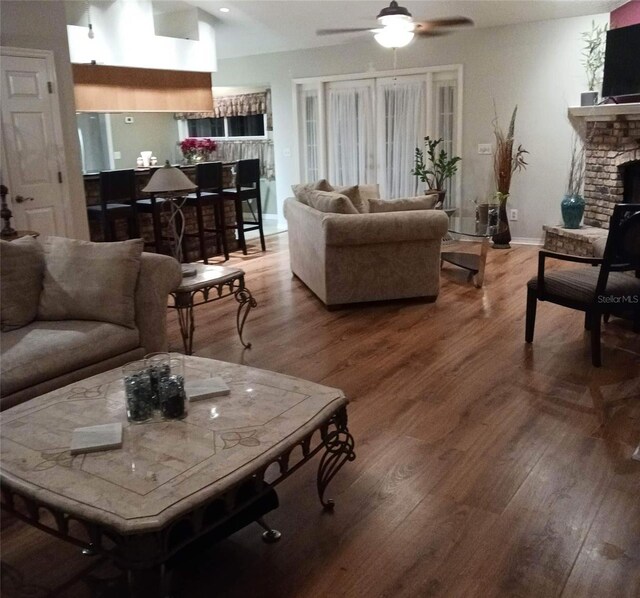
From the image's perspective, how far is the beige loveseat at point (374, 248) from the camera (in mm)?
4625

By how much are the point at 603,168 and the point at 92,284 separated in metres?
5.41

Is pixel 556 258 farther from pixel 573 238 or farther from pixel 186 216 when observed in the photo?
pixel 186 216

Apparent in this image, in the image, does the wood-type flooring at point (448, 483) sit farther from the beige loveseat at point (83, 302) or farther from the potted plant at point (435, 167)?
the potted plant at point (435, 167)

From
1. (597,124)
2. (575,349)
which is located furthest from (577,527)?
(597,124)

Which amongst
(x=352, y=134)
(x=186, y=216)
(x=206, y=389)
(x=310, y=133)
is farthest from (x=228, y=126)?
(x=206, y=389)

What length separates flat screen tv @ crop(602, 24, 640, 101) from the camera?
5668mm

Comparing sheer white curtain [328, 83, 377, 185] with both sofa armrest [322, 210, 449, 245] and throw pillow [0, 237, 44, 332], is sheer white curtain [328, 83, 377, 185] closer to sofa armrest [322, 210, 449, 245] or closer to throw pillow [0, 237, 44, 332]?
sofa armrest [322, 210, 449, 245]

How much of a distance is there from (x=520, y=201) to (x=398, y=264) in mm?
3078

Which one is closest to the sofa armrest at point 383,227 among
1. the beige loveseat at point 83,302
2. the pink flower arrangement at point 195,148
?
the beige loveseat at point 83,302

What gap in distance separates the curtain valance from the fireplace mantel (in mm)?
4344

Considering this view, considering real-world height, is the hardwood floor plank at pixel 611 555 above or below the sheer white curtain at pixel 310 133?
Result: below

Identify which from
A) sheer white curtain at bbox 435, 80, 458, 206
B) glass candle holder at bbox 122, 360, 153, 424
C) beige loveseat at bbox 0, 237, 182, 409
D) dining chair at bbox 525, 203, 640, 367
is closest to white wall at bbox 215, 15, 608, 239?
sheer white curtain at bbox 435, 80, 458, 206

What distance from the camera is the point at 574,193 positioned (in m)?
6.75

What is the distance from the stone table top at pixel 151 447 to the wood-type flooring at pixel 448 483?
0.44 metres
